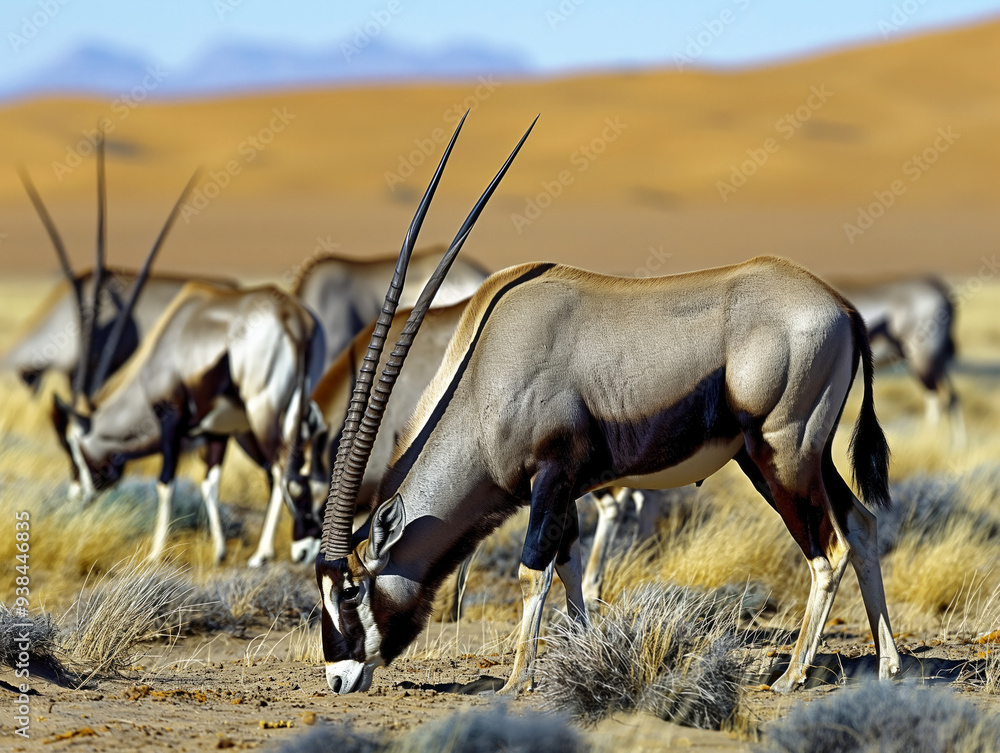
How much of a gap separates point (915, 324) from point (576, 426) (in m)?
14.1

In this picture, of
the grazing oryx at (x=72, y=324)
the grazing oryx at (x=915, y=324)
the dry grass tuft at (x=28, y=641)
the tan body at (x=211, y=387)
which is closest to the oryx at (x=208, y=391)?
the tan body at (x=211, y=387)

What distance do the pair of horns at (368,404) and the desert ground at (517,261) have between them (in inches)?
30.9

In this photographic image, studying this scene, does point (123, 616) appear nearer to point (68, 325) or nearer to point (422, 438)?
point (422, 438)

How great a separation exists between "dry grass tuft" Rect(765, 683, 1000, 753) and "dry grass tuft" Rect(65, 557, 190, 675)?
10.7ft

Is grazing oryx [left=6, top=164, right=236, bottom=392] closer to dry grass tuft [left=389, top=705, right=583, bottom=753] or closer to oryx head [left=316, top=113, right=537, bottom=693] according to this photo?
oryx head [left=316, top=113, right=537, bottom=693]

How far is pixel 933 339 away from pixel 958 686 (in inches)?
514

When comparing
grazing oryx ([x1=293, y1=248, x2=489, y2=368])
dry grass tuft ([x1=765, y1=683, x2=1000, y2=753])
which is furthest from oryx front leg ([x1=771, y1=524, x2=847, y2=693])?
grazing oryx ([x1=293, y1=248, x2=489, y2=368])

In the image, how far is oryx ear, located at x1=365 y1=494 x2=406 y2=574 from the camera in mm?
5152

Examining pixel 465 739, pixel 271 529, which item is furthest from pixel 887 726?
pixel 271 529

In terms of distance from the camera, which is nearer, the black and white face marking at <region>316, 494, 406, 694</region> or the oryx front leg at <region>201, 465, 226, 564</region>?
the black and white face marking at <region>316, 494, 406, 694</region>

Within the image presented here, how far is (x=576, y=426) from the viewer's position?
5.43 meters

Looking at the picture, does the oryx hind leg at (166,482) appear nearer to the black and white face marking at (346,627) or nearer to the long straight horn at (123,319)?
the long straight horn at (123,319)

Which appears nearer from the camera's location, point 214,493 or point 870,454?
point 870,454

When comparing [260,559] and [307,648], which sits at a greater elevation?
[260,559]
